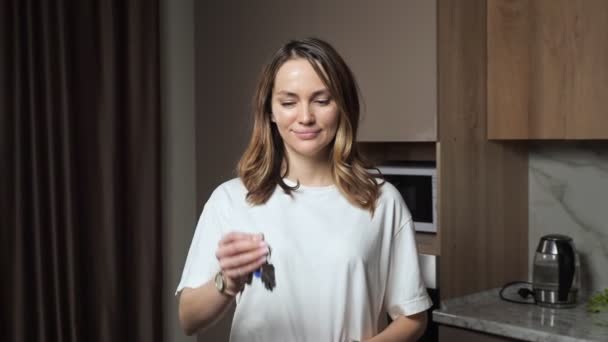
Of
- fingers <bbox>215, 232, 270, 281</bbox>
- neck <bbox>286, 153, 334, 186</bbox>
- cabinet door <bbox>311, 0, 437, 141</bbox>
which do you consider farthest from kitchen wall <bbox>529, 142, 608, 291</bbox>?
fingers <bbox>215, 232, 270, 281</bbox>

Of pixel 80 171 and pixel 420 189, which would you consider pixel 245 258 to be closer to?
pixel 420 189

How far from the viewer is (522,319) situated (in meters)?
2.09

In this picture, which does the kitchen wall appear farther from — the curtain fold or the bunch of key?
the bunch of key

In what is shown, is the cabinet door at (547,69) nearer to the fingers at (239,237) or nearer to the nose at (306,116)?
the nose at (306,116)

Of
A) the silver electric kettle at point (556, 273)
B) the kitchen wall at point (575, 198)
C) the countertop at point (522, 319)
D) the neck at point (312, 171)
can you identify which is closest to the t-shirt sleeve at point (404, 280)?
the neck at point (312, 171)

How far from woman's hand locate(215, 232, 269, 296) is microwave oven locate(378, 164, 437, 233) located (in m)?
1.28

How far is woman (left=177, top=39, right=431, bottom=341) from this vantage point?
49.8 inches

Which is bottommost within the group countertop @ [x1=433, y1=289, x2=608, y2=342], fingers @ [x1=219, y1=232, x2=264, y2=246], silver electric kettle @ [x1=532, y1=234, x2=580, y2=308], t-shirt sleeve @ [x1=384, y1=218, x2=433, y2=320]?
countertop @ [x1=433, y1=289, x2=608, y2=342]

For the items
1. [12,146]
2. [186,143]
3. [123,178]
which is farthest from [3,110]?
[186,143]

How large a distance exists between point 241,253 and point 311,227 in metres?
0.22

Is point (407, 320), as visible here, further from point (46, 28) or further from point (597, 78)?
point (46, 28)

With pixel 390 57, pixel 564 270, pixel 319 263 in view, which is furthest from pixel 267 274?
pixel 564 270

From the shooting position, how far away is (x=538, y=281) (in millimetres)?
2289

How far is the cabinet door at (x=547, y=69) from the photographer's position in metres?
2.12
